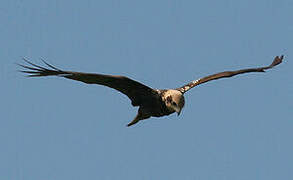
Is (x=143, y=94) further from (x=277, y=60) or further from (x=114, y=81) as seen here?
(x=277, y=60)

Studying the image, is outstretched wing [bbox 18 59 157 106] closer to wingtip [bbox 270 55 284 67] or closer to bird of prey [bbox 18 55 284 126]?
bird of prey [bbox 18 55 284 126]

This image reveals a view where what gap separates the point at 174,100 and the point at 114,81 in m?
1.24

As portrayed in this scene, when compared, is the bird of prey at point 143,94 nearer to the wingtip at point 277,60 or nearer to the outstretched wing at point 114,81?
the outstretched wing at point 114,81

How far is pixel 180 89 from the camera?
52.4 feet

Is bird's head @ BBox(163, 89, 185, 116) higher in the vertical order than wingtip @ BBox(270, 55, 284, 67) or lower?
lower

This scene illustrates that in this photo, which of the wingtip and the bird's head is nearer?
the bird's head

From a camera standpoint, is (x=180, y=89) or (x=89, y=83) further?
(x=180, y=89)

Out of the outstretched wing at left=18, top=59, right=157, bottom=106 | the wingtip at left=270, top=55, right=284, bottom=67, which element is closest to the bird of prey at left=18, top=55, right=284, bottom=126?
the outstretched wing at left=18, top=59, right=157, bottom=106

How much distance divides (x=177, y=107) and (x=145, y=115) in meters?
1.04

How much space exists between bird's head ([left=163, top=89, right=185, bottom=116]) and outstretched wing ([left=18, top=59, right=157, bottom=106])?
0.28 metres

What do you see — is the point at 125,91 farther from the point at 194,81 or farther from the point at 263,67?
the point at 263,67

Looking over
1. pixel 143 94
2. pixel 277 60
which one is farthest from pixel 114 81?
pixel 277 60

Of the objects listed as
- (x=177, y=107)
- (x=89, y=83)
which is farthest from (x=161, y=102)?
(x=89, y=83)

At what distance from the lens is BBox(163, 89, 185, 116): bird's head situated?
14.8 meters
